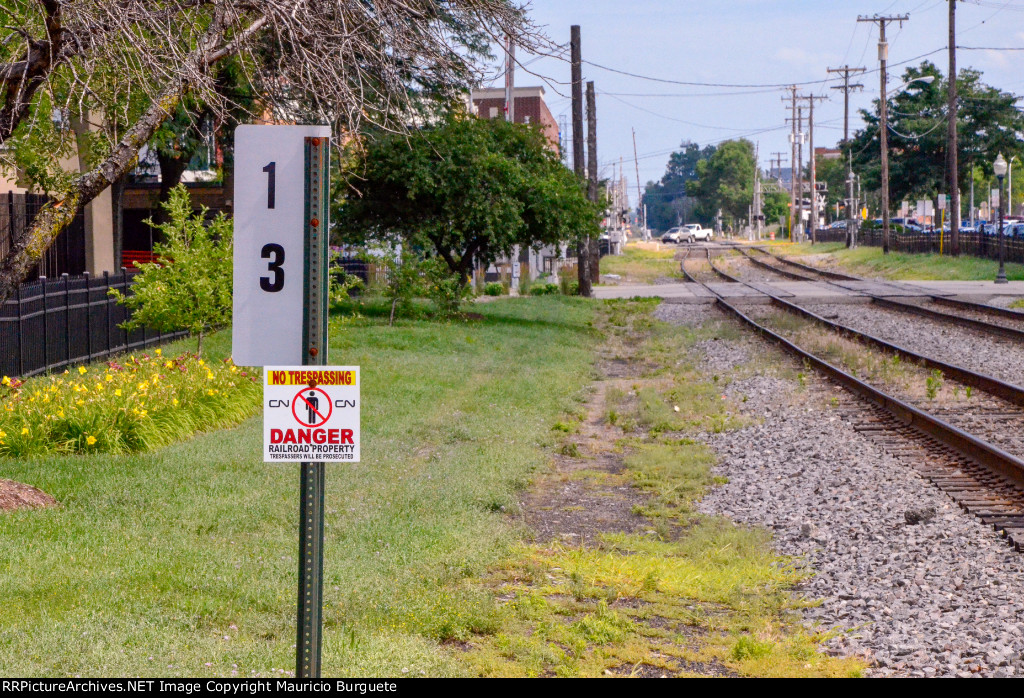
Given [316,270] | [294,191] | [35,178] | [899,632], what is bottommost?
[899,632]

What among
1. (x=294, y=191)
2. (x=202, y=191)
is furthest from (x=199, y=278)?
(x=202, y=191)

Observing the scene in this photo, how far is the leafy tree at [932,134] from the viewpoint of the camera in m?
71.4

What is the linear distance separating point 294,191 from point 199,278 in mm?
11381

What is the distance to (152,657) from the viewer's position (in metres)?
5.43

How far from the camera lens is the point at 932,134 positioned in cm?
7419

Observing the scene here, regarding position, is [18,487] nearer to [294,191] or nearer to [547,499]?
[547,499]

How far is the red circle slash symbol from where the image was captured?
4.16 m

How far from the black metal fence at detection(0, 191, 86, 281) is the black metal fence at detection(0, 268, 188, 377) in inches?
124

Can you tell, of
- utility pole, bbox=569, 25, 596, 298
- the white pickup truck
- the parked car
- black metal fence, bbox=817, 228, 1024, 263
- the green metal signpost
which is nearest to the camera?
the green metal signpost

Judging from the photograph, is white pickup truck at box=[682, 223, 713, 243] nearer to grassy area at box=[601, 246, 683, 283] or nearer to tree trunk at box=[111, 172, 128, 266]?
grassy area at box=[601, 246, 683, 283]

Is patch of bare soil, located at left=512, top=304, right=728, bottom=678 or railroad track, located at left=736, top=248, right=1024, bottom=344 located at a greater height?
railroad track, located at left=736, top=248, right=1024, bottom=344

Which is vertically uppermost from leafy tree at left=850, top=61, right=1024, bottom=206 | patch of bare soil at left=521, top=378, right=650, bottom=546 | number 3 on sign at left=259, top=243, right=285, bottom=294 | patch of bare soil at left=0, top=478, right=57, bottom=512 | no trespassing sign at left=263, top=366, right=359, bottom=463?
leafy tree at left=850, top=61, right=1024, bottom=206

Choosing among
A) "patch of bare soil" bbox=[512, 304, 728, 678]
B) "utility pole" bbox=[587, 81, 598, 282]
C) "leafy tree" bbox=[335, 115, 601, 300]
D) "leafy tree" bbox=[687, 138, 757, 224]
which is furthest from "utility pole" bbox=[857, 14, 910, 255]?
"leafy tree" bbox=[687, 138, 757, 224]

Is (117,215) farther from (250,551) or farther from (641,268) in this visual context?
(641,268)
